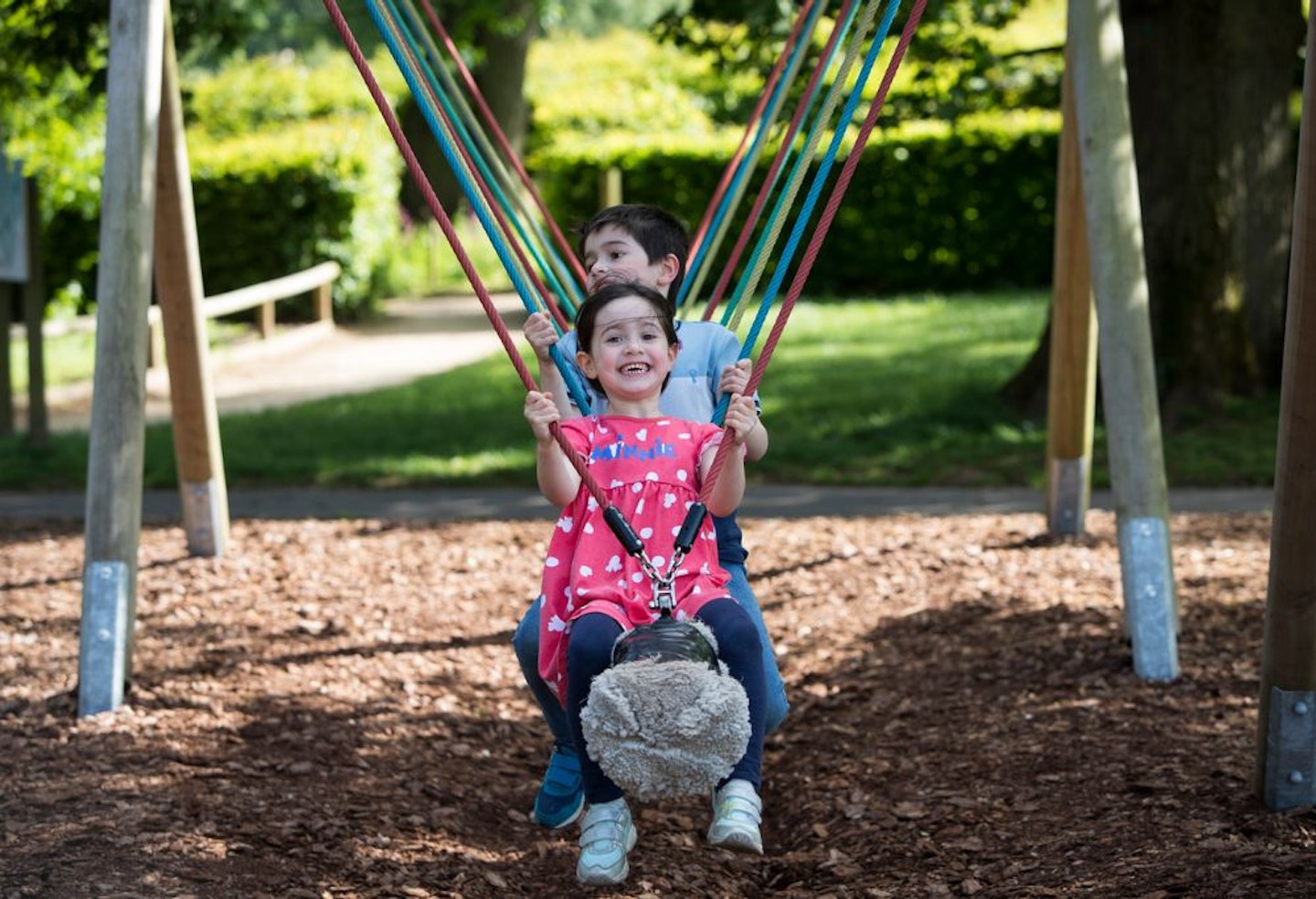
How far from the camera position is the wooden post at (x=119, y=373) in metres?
4.64

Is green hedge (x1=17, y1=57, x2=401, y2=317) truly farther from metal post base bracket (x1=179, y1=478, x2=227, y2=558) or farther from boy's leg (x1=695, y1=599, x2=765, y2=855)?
boy's leg (x1=695, y1=599, x2=765, y2=855)

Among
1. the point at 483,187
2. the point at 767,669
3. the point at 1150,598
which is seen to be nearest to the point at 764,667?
the point at 767,669

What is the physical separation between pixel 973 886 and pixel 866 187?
14495mm

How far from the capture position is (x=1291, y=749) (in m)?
3.61

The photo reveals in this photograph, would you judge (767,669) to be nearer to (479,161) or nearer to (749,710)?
(749,710)

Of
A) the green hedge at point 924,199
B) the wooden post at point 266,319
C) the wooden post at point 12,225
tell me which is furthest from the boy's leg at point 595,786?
the green hedge at point 924,199

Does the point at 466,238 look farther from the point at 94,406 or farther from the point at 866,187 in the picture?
the point at 94,406

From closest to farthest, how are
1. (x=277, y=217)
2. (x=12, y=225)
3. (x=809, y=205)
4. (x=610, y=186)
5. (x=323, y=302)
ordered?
(x=809, y=205) < (x=12, y=225) < (x=323, y=302) < (x=610, y=186) < (x=277, y=217)

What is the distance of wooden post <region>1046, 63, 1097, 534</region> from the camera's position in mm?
5887

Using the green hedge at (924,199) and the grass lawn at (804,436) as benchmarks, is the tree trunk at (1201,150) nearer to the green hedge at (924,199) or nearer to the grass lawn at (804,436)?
the grass lawn at (804,436)

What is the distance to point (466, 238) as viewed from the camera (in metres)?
21.1

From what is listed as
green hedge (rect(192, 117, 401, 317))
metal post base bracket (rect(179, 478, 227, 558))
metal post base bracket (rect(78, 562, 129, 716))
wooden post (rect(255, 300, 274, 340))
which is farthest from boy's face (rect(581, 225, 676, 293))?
green hedge (rect(192, 117, 401, 317))

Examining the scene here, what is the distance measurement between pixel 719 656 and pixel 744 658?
0.16 ft

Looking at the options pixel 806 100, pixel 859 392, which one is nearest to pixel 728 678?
pixel 806 100
